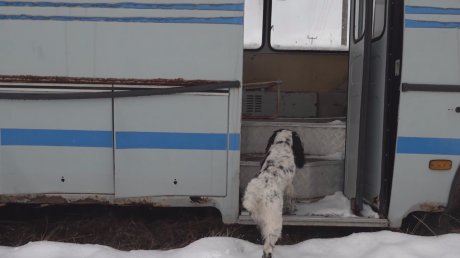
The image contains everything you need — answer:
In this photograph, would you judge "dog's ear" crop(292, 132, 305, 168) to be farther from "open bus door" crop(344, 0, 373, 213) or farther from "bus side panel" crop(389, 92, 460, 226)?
"bus side panel" crop(389, 92, 460, 226)

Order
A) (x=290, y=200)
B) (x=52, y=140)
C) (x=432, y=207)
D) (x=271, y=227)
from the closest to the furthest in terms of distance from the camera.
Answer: (x=271, y=227) < (x=52, y=140) < (x=432, y=207) < (x=290, y=200)

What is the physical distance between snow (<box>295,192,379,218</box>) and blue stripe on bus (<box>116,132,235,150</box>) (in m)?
1.10

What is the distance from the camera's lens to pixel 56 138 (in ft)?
12.8

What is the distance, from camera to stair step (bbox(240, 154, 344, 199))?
4566 mm

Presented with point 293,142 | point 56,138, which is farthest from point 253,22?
point 56,138

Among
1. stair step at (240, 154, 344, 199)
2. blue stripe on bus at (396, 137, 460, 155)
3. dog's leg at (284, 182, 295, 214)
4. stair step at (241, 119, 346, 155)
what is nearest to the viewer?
blue stripe on bus at (396, 137, 460, 155)

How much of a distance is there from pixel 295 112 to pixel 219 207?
2587 mm

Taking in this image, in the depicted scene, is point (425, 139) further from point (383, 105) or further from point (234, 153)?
point (234, 153)

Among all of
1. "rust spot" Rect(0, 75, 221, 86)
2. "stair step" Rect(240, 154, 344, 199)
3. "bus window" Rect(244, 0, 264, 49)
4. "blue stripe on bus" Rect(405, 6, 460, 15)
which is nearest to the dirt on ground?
"stair step" Rect(240, 154, 344, 199)

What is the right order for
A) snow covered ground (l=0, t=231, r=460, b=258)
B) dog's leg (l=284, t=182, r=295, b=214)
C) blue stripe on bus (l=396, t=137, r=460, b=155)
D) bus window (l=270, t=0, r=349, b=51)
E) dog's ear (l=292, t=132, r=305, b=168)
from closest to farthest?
1. snow covered ground (l=0, t=231, r=460, b=258)
2. blue stripe on bus (l=396, t=137, r=460, b=155)
3. dog's leg (l=284, t=182, r=295, b=214)
4. dog's ear (l=292, t=132, r=305, b=168)
5. bus window (l=270, t=0, r=349, b=51)

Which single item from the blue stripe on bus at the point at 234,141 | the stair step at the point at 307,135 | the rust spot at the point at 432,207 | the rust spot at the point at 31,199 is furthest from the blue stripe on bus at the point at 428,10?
the rust spot at the point at 31,199

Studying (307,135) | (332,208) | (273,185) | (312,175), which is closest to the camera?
(273,185)

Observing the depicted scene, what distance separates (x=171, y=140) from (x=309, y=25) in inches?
116

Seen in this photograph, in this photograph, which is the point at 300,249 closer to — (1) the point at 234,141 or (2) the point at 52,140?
(1) the point at 234,141
